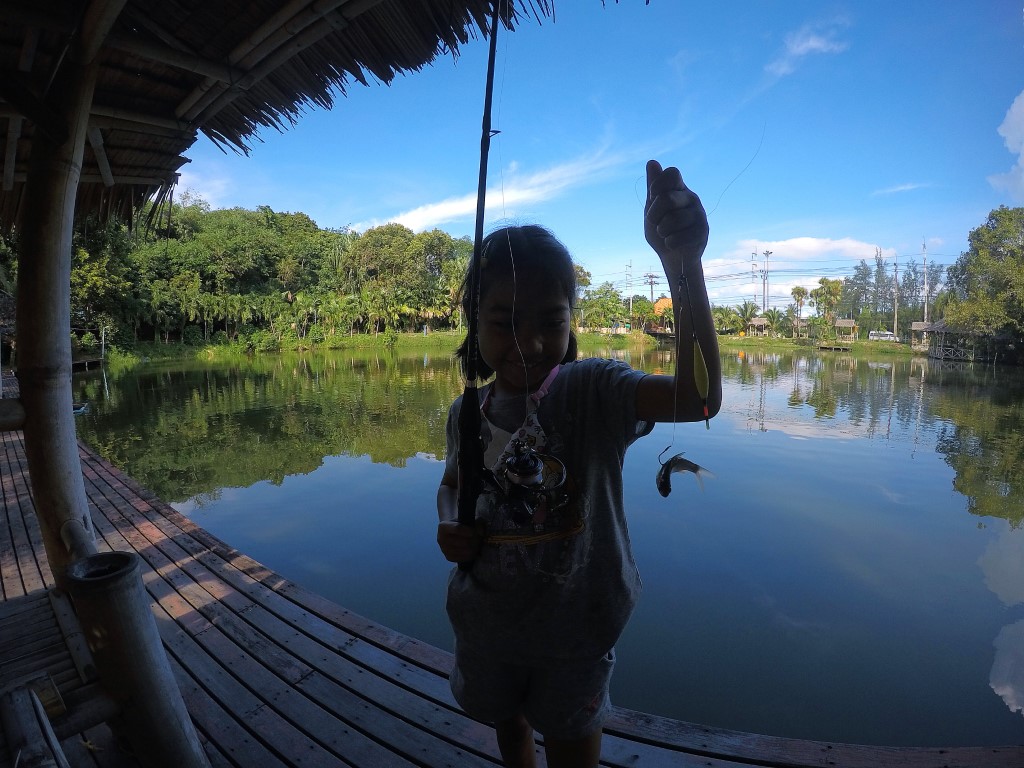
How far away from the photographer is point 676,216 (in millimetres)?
897

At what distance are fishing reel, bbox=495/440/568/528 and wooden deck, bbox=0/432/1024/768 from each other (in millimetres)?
1309

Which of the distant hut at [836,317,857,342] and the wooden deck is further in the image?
the distant hut at [836,317,857,342]

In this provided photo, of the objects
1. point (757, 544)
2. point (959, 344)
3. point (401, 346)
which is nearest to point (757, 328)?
point (959, 344)

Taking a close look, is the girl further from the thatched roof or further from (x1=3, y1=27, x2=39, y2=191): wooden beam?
(x1=3, y1=27, x2=39, y2=191): wooden beam

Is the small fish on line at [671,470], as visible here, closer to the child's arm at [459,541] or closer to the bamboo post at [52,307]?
the child's arm at [459,541]

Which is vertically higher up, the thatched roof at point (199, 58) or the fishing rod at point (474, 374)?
the thatched roof at point (199, 58)

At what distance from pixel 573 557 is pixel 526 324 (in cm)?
51

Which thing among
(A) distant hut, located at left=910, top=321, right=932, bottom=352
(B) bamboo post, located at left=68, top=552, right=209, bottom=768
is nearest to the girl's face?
(B) bamboo post, located at left=68, top=552, right=209, bottom=768

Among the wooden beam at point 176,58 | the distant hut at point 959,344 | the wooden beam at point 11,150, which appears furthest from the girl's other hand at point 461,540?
the distant hut at point 959,344

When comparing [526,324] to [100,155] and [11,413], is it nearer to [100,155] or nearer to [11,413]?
[11,413]

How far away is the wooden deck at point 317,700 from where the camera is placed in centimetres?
188

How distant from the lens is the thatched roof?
6.13 ft

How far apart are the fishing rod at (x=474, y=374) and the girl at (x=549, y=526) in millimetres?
32

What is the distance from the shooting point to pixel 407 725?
2078 millimetres
